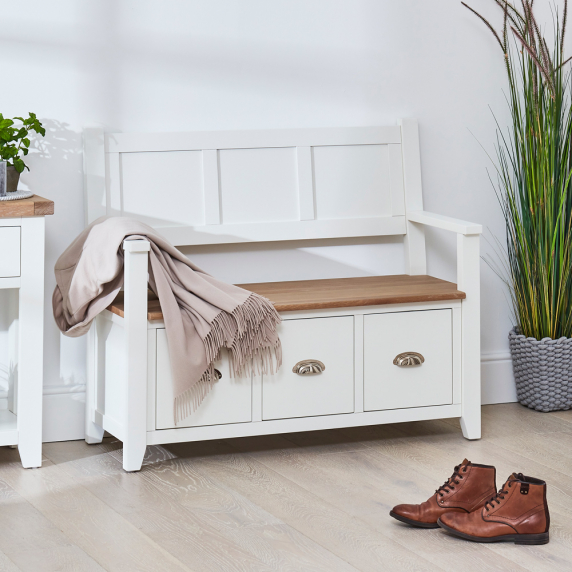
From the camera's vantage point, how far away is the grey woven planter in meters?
2.96

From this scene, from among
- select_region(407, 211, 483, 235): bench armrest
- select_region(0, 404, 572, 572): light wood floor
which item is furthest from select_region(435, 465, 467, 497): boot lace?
select_region(407, 211, 483, 235): bench armrest

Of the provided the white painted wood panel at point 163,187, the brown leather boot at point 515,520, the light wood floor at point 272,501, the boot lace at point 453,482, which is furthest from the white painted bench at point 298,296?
the brown leather boot at point 515,520

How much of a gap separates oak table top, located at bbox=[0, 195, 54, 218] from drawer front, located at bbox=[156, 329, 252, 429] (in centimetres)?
44

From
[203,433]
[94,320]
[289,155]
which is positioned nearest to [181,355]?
[203,433]

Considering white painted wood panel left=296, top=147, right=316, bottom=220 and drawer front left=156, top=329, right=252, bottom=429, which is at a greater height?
white painted wood panel left=296, top=147, right=316, bottom=220

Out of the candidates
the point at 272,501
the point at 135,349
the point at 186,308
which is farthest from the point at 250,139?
the point at 272,501

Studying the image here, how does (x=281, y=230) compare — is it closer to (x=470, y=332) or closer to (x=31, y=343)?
(x=470, y=332)

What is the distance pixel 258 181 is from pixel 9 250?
85cm

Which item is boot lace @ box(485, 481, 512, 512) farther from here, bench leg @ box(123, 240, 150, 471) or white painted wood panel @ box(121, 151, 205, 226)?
white painted wood panel @ box(121, 151, 205, 226)

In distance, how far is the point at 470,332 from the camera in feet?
8.61

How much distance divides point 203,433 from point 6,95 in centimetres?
115

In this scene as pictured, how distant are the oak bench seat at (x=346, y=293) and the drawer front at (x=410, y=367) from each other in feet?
0.19

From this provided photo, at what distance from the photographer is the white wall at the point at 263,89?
2.66 meters

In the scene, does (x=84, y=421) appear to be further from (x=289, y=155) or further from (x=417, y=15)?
(x=417, y=15)
